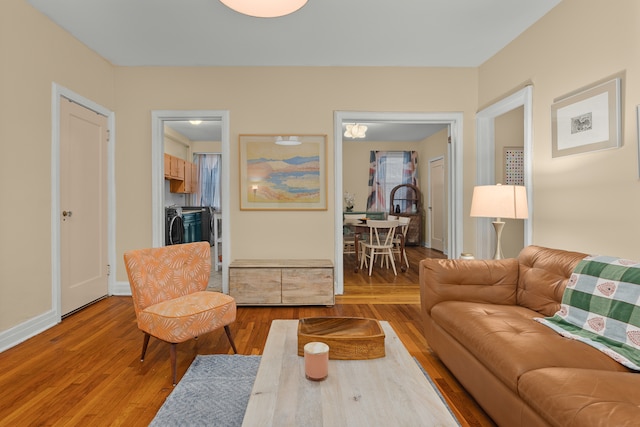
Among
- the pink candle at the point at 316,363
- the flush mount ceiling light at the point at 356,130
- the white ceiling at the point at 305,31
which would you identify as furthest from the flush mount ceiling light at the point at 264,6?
the flush mount ceiling light at the point at 356,130

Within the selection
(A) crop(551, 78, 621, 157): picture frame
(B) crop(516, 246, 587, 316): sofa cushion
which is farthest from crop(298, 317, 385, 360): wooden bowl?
(A) crop(551, 78, 621, 157): picture frame

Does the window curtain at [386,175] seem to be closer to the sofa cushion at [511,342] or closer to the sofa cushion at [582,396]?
the sofa cushion at [511,342]

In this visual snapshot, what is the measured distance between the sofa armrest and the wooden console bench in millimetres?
1390

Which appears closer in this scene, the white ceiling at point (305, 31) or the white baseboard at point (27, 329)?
the white baseboard at point (27, 329)

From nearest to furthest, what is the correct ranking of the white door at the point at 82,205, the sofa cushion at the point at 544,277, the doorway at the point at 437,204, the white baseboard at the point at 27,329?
the sofa cushion at the point at 544,277 → the white baseboard at the point at 27,329 → the white door at the point at 82,205 → the doorway at the point at 437,204

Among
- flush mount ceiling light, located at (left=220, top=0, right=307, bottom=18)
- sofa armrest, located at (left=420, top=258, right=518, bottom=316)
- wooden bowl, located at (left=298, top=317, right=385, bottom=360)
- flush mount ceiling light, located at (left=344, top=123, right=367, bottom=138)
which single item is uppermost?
flush mount ceiling light, located at (left=344, top=123, right=367, bottom=138)

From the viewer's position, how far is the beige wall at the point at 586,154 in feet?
6.96

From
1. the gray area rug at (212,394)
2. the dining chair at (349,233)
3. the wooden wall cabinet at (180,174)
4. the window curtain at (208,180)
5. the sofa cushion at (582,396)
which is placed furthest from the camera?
the window curtain at (208,180)

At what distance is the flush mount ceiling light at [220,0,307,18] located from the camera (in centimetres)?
188

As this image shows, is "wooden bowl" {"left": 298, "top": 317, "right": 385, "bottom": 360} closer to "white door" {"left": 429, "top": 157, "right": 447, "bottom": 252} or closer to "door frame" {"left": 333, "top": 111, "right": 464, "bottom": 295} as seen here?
"door frame" {"left": 333, "top": 111, "right": 464, "bottom": 295}

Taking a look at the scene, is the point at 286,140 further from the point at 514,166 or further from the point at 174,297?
the point at 514,166

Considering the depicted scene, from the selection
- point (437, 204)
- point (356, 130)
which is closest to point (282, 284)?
point (356, 130)

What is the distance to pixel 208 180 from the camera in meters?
8.38

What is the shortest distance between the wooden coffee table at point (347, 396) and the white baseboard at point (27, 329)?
237 centimetres
